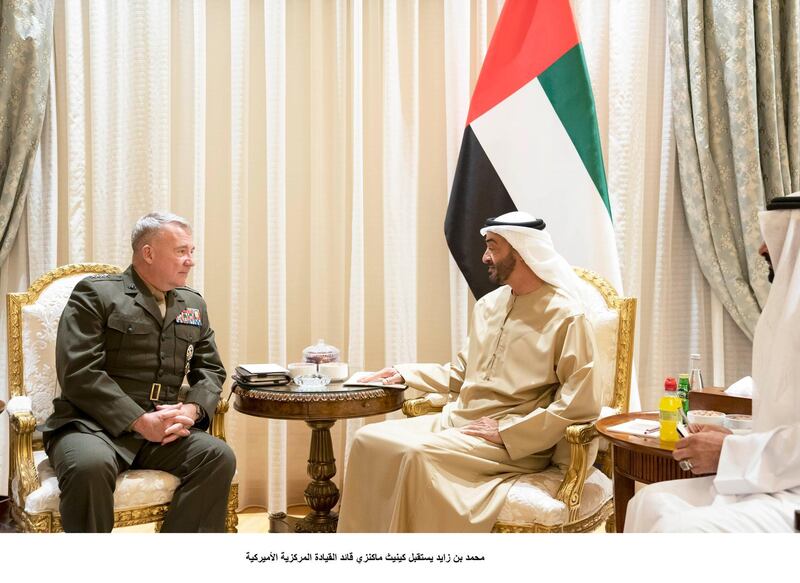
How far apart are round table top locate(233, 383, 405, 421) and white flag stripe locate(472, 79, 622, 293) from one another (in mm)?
1401

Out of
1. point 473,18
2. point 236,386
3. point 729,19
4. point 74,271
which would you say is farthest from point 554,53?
point 74,271

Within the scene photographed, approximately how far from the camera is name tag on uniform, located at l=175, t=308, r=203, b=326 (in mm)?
3324

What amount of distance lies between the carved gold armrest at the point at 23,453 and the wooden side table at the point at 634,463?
2120 millimetres

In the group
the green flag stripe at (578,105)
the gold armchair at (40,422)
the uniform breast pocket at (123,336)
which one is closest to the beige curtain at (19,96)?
the gold armchair at (40,422)

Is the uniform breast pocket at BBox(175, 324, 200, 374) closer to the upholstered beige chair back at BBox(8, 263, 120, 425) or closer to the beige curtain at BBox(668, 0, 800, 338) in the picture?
the upholstered beige chair back at BBox(8, 263, 120, 425)

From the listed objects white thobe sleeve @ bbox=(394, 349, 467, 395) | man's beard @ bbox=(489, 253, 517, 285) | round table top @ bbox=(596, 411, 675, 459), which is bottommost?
round table top @ bbox=(596, 411, 675, 459)

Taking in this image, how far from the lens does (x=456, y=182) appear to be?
14.3 ft

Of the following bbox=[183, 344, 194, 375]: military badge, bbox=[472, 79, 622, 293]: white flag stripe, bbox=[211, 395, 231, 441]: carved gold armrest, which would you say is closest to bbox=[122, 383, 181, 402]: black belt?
bbox=[183, 344, 194, 375]: military badge

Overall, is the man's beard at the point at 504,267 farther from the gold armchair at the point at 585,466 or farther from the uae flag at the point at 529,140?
the uae flag at the point at 529,140

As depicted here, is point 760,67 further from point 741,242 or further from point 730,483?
point 730,483

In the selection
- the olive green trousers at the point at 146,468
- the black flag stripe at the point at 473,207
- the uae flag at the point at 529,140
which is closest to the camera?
the olive green trousers at the point at 146,468

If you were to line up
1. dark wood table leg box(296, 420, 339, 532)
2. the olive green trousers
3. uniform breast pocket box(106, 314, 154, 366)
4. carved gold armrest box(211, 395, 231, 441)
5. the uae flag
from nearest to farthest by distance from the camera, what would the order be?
1. the olive green trousers
2. uniform breast pocket box(106, 314, 154, 366)
3. carved gold armrest box(211, 395, 231, 441)
4. dark wood table leg box(296, 420, 339, 532)
5. the uae flag

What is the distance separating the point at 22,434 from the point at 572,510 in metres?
2.10

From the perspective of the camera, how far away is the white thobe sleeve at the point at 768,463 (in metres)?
1.97
